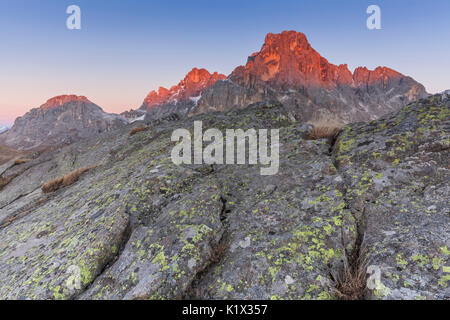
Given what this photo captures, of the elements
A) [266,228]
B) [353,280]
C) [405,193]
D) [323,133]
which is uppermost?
[323,133]

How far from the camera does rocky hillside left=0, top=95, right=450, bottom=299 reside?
3275 mm

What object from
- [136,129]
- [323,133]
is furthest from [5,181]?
[323,133]

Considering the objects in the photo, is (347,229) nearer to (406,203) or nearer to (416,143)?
(406,203)

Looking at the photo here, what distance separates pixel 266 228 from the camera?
4.34 metres

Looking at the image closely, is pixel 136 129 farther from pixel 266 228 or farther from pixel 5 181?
pixel 266 228

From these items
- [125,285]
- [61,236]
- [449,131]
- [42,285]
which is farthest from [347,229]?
[61,236]

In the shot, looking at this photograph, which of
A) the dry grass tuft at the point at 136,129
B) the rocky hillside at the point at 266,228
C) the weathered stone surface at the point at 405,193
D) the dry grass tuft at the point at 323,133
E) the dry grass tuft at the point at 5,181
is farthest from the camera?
the dry grass tuft at the point at 5,181
